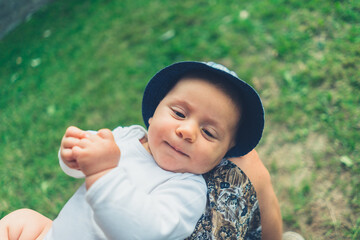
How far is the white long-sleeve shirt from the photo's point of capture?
1.50 meters

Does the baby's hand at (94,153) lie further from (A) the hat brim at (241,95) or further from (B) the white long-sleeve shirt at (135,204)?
(A) the hat brim at (241,95)

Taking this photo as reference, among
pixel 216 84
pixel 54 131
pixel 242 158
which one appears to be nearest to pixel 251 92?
pixel 216 84

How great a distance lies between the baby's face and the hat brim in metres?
0.09

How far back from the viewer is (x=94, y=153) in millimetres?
1564

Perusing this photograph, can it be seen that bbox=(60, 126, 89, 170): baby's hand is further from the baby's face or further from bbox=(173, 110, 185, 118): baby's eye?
bbox=(173, 110, 185, 118): baby's eye

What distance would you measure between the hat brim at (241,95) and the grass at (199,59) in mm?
1148

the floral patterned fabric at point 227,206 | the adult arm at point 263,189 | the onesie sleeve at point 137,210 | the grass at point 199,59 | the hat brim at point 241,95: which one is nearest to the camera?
the onesie sleeve at point 137,210

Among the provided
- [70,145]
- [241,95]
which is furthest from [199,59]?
[70,145]

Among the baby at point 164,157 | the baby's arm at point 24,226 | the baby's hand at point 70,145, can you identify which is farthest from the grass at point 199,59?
the baby's hand at point 70,145

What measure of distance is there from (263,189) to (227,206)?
0.37 meters

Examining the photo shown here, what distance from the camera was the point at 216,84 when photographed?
6.27 feet

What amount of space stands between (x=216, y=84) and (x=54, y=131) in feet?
8.83

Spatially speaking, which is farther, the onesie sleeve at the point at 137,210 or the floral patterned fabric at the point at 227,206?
the floral patterned fabric at the point at 227,206

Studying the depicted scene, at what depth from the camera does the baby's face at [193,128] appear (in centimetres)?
181
